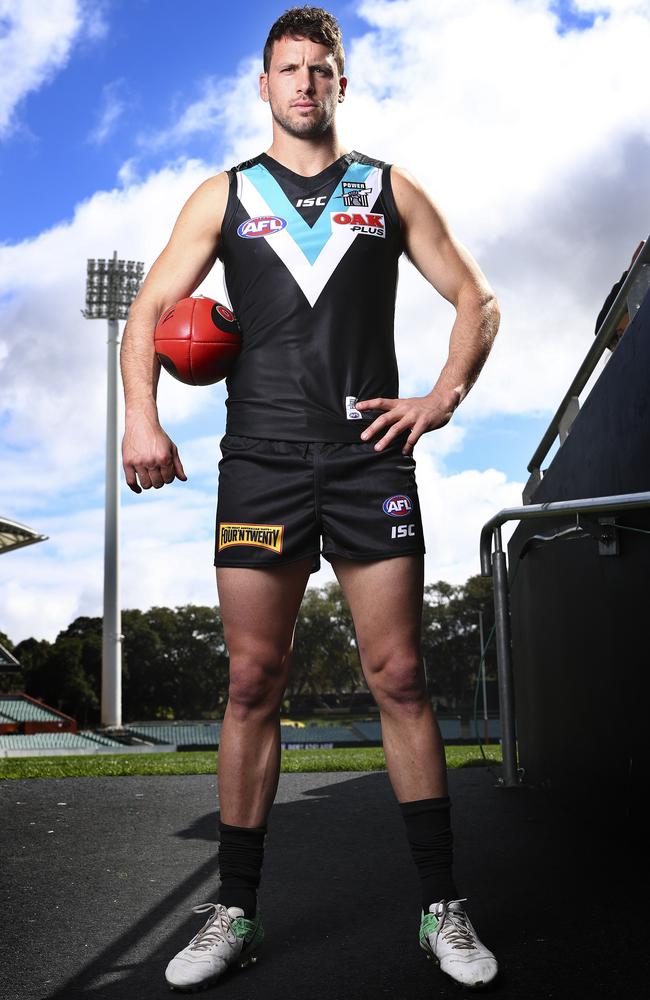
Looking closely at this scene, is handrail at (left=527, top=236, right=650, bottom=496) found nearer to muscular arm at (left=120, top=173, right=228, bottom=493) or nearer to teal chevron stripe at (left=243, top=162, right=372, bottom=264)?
teal chevron stripe at (left=243, top=162, right=372, bottom=264)

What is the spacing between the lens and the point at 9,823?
4047mm

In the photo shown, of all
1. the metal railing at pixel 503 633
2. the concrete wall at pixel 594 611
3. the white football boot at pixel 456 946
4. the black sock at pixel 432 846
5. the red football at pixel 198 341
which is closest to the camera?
the white football boot at pixel 456 946

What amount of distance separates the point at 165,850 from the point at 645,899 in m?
1.79

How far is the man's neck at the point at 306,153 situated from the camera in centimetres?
258

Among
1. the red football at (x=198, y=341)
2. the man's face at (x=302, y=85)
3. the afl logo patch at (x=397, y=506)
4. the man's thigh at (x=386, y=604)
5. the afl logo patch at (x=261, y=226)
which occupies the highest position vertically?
the man's face at (x=302, y=85)

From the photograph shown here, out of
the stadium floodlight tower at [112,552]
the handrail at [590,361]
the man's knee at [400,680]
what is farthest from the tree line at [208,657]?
the man's knee at [400,680]

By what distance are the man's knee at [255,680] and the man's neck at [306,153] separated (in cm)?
135

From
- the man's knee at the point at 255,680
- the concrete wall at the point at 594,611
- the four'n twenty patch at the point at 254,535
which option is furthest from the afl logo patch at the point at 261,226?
the concrete wall at the point at 594,611

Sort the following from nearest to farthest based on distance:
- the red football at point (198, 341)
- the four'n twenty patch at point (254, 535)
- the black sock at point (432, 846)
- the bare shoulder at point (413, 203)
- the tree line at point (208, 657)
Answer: the black sock at point (432, 846), the four'n twenty patch at point (254, 535), the red football at point (198, 341), the bare shoulder at point (413, 203), the tree line at point (208, 657)

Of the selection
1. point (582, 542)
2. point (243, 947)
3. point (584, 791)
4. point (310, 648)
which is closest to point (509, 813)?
point (584, 791)

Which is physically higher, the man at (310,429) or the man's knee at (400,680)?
the man at (310,429)

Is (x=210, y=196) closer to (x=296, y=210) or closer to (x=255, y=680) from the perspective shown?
(x=296, y=210)

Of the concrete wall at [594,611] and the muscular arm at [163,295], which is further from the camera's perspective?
the concrete wall at [594,611]

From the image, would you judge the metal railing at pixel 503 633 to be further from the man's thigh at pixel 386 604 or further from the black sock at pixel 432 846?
the black sock at pixel 432 846
